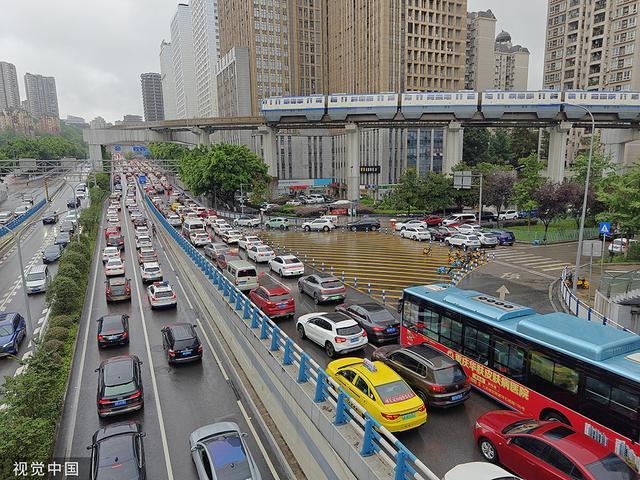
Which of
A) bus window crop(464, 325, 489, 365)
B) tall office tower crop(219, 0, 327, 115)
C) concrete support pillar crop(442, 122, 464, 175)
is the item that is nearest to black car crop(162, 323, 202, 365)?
bus window crop(464, 325, 489, 365)

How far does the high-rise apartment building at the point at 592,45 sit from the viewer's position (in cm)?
7594

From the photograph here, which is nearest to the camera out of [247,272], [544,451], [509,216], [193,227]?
[544,451]

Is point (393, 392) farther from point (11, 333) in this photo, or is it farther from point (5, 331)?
point (5, 331)

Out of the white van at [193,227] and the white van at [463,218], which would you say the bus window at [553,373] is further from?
the white van at [463,218]

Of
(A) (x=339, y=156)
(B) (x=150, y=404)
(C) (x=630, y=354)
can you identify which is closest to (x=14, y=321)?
(B) (x=150, y=404)

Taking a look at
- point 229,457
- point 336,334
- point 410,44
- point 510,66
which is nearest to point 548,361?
point 336,334

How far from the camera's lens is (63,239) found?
4612 centimetres

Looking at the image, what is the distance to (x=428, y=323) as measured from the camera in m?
15.5

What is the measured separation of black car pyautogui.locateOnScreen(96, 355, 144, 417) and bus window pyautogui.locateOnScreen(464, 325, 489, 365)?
11178mm

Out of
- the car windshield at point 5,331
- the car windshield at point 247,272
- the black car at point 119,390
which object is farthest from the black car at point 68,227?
the black car at point 119,390

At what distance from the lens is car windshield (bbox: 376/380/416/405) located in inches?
438

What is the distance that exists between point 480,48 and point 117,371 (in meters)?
145

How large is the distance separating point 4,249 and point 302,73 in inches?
3488

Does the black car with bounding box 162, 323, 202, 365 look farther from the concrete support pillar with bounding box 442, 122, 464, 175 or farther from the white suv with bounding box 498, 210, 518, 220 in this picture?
the concrete support pillar with bounding box 442, 122, 464, 175
